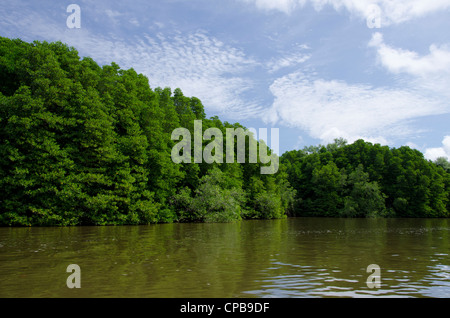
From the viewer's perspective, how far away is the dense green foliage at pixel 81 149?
34.5m

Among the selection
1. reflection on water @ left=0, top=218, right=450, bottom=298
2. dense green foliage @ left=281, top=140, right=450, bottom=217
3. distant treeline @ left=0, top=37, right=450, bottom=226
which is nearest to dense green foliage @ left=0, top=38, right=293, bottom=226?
distant treeline @ left=0, top=37, right=450, bottom=226

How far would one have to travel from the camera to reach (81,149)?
3934 centimetres

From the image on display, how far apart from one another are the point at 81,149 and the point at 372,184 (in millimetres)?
74908

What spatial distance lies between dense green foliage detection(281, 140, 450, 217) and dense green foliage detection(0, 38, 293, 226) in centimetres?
5011

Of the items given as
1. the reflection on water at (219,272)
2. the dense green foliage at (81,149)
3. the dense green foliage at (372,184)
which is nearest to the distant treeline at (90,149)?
the dense green foliage at (81,149)

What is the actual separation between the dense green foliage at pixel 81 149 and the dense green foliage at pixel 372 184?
50.1 m

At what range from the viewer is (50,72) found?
3672 centimetres

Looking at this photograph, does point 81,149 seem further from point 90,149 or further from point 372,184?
point 372,184

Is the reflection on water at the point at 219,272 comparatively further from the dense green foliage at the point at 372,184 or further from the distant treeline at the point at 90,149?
the dense green foliage at the point at 372,184

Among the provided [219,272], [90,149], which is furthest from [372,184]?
[219,272]

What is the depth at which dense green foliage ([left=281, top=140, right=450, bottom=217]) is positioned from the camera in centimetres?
8850

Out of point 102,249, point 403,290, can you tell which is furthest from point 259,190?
point 403,290

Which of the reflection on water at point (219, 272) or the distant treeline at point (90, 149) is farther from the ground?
the distant treeline at point (90, 149)
